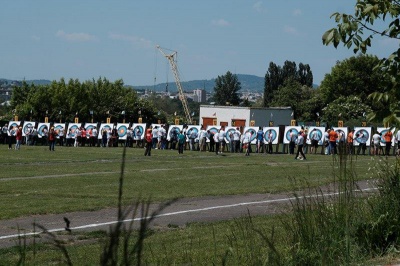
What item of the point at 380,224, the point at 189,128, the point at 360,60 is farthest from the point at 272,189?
the point at 360,60

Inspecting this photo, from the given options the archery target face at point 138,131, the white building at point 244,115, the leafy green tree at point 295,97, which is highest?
the leafy green tree at point 295,97

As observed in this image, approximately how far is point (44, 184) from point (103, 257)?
22.8 metres

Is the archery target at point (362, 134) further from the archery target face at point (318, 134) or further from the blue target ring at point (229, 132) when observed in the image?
the blue target ring at point (229, 132)

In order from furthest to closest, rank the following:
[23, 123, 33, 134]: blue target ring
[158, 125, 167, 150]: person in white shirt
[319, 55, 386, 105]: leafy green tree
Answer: [319, 55, 386, 105]: leafy green tree, [23, 123, 33, 134]: blue target ring, [158, 125, 167, 150]: person in white shirt

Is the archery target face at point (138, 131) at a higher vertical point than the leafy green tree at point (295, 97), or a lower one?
lower

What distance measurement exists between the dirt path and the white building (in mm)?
69833

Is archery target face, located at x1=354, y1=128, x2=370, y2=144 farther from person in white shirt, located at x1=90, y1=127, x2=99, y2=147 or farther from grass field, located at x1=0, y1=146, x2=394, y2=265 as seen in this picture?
grass field, located at x1=0, y1=146, x2=394, y2=265

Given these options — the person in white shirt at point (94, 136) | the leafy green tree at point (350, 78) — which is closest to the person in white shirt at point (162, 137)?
the person in white shirt at point (94, 136)

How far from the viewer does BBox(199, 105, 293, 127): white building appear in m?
93.1

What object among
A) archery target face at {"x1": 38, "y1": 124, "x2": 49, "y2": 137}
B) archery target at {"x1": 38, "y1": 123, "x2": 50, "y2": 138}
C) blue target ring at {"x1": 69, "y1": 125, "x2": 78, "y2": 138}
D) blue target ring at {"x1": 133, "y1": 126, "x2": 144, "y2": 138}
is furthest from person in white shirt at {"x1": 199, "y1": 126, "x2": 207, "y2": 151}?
archery target face at {"x1": 38, "y1": 124, "x2": 49, "y2": 137}

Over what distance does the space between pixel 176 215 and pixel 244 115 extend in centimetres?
7510

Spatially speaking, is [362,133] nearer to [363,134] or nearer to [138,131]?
[363,134]

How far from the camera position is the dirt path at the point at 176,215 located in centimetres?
1556

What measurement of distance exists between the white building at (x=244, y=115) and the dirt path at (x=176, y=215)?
69.8m
